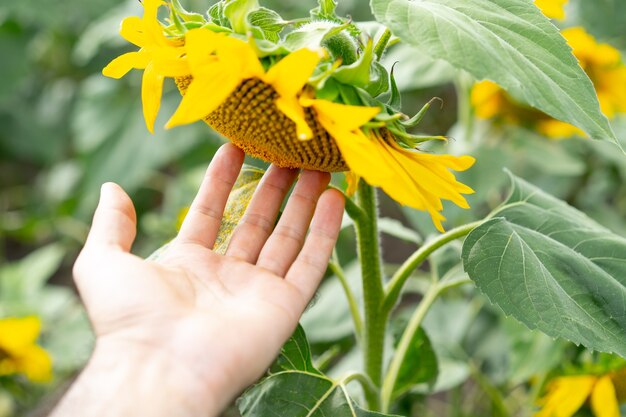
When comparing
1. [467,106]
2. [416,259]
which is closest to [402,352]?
[416,259]


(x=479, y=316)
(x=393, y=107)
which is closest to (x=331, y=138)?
(x=393, y=107)

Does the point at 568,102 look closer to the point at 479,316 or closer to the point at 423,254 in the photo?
the point at 423,254

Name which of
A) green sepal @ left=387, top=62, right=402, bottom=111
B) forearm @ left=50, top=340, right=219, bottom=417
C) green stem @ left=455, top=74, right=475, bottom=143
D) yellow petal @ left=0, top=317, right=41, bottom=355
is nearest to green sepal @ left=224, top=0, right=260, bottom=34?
green sepal @ left=387, top=62, right=402, bottom=111

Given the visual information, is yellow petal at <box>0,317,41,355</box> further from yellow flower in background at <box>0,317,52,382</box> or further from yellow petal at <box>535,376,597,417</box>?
yellow petal at <box>535,376,597,417</box>

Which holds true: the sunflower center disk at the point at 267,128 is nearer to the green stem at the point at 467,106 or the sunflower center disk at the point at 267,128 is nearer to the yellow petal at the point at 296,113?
the yellow petal at the point at 296,113

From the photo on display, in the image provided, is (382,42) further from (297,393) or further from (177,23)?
(297,393)

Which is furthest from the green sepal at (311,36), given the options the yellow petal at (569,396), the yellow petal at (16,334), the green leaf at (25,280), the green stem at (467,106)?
the green leaf at (25,280)
